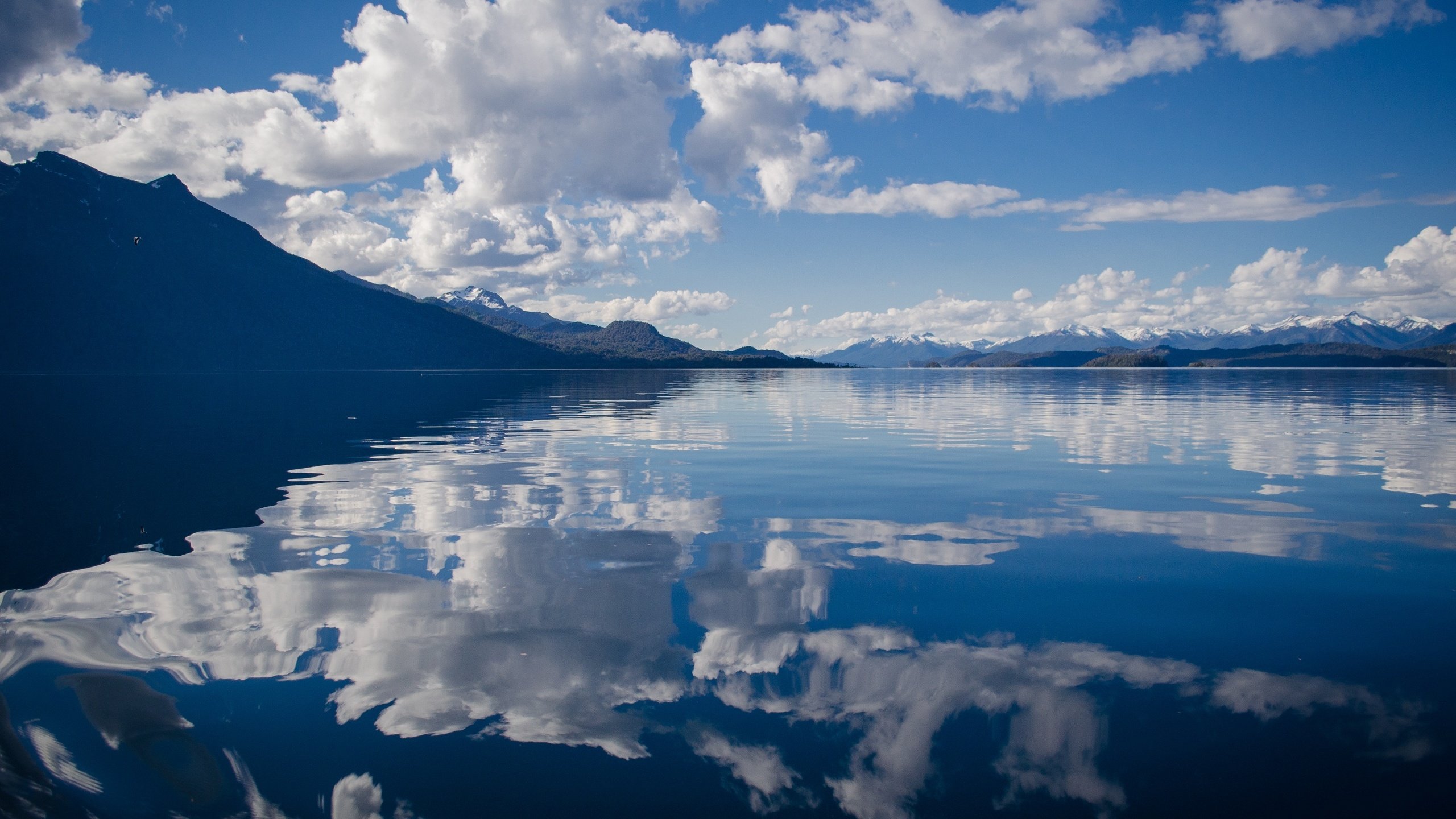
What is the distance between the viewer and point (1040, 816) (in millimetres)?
7684

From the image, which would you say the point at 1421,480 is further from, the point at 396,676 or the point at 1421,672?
the point at 396,676

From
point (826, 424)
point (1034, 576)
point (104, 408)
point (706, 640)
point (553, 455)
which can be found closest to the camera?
point (706, 640)

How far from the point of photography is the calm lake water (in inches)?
324

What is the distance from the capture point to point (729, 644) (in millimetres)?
11891

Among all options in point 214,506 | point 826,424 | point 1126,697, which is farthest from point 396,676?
point 826,424

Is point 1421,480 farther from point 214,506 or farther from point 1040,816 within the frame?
point 214,506

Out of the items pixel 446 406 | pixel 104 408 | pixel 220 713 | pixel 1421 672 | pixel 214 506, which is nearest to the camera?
pixel 220 713

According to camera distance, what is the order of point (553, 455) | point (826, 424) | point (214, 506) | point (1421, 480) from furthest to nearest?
point (826, 424) → point (553, 455) → point (1421, 480) → point (214, 506)

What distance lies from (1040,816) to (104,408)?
8665 cm

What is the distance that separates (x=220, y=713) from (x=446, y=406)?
240 feet

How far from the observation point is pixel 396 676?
10812 mm

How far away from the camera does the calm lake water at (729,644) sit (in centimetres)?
822

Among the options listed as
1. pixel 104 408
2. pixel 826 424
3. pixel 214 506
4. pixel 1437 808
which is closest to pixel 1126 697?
pixel 1437 808

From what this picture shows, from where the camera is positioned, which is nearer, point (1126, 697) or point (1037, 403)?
point (1126, 697)
